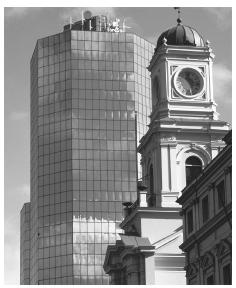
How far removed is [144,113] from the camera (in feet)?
595

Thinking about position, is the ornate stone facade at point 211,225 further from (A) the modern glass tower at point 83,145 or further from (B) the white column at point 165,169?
(A) the modern glass tower at point 83,145

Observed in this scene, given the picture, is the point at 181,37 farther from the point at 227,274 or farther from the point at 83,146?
the point at 83,146

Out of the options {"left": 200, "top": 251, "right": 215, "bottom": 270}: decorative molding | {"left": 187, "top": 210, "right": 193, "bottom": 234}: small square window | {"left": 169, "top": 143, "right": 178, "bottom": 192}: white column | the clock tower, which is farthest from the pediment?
{"left": 200, "top": 251, "right": 215, "bottom": 270}: decorative molding

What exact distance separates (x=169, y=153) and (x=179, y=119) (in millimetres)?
3577

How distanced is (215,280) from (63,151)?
111428mm

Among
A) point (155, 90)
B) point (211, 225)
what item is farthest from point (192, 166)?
point (211, 225)

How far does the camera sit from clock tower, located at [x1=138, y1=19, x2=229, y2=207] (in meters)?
94.6

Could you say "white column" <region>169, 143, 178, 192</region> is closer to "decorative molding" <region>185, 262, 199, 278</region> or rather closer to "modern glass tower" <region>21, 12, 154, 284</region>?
"decorative molding" <region>185, 262, 199, 278</region>

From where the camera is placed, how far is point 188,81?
9931 cm

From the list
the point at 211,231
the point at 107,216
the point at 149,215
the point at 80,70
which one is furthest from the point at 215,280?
the point at 80,70

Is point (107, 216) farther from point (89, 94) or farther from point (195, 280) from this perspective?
point (195, 280)

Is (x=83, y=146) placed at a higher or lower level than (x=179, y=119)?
higher

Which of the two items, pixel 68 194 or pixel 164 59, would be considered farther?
pixel 68 194

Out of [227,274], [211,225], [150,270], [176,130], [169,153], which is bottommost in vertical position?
[227,274]
